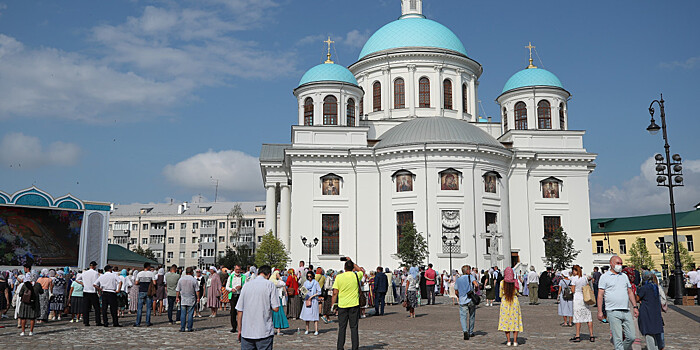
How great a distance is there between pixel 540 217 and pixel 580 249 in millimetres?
3413

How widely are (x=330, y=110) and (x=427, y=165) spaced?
870cm

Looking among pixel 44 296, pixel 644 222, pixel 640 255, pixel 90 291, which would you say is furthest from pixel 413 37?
pixel 644 222

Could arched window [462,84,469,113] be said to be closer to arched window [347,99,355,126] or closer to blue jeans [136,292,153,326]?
arched window [347,99,355,126]

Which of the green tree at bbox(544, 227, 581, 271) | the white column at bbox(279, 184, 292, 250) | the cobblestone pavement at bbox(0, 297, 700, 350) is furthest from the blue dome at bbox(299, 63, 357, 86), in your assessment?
the cobblestone pavement at bbox(0, 297, 700, 350)

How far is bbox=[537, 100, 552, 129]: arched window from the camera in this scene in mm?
45781

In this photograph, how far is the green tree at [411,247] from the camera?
36906 millimetres

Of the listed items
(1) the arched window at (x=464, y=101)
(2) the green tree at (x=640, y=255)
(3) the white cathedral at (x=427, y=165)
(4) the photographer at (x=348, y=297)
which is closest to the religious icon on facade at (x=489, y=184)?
(3) the white cathedral at (x=427, y=165)

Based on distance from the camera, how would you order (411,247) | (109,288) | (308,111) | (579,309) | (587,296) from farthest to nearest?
(308,111) → (411,247) → (109,288) → (579,309) → (587,296)

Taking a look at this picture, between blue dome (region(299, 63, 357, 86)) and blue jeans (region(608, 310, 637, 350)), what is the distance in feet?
118

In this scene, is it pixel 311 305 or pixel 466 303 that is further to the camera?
pixel 311 305

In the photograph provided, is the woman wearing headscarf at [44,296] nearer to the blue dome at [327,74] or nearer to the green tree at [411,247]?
the green tree at [411,247]

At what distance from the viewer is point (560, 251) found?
3931 centimetres

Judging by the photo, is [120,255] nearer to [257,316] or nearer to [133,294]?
[133,294]

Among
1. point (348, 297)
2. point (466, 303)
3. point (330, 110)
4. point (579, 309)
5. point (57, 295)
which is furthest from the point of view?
point (330, 110)
